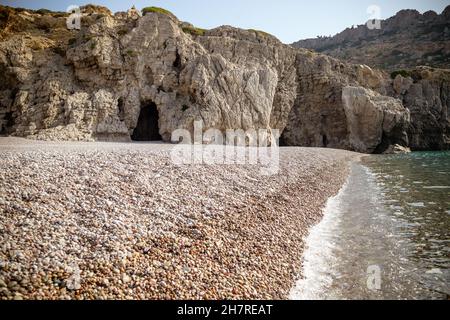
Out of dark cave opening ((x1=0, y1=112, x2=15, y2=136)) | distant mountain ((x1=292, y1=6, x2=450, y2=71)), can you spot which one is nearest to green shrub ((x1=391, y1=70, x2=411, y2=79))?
distant mountain ((x1=292, y1=6, x2=450, y2=71))

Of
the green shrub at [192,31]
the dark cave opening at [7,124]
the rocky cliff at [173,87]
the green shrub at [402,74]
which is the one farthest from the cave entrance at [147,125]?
the green shrub at [402,74]

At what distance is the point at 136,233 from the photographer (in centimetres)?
866

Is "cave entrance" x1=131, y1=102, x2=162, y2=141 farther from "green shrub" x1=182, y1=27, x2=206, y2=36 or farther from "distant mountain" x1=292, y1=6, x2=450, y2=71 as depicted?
"distant mountain" x1=292, y1=6, x2=450, y2=71

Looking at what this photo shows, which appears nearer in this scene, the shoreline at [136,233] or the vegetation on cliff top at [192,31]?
the shoreline at [136,233]

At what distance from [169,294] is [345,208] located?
1373 centimetres

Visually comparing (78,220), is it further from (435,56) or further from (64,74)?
(435,56)

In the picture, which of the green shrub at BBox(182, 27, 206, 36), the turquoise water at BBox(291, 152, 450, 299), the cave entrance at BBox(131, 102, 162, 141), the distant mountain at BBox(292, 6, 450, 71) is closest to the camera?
the turquoise water at BBox(291, 152, 450, 299)

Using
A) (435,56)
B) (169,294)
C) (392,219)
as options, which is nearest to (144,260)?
(169,294)

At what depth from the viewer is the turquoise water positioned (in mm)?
8562

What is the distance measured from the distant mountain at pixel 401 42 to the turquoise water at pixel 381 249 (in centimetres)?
11226

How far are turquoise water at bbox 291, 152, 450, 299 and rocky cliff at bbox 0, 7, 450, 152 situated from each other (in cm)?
3129

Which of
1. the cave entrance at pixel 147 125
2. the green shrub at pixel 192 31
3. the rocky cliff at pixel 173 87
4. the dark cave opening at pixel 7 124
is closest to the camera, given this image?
the dark cave opening at pixel 7 124

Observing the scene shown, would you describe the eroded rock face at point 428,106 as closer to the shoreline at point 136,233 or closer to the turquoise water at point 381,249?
the turquoise water at point 381,249

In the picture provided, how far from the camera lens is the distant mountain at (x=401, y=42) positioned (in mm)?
114062
